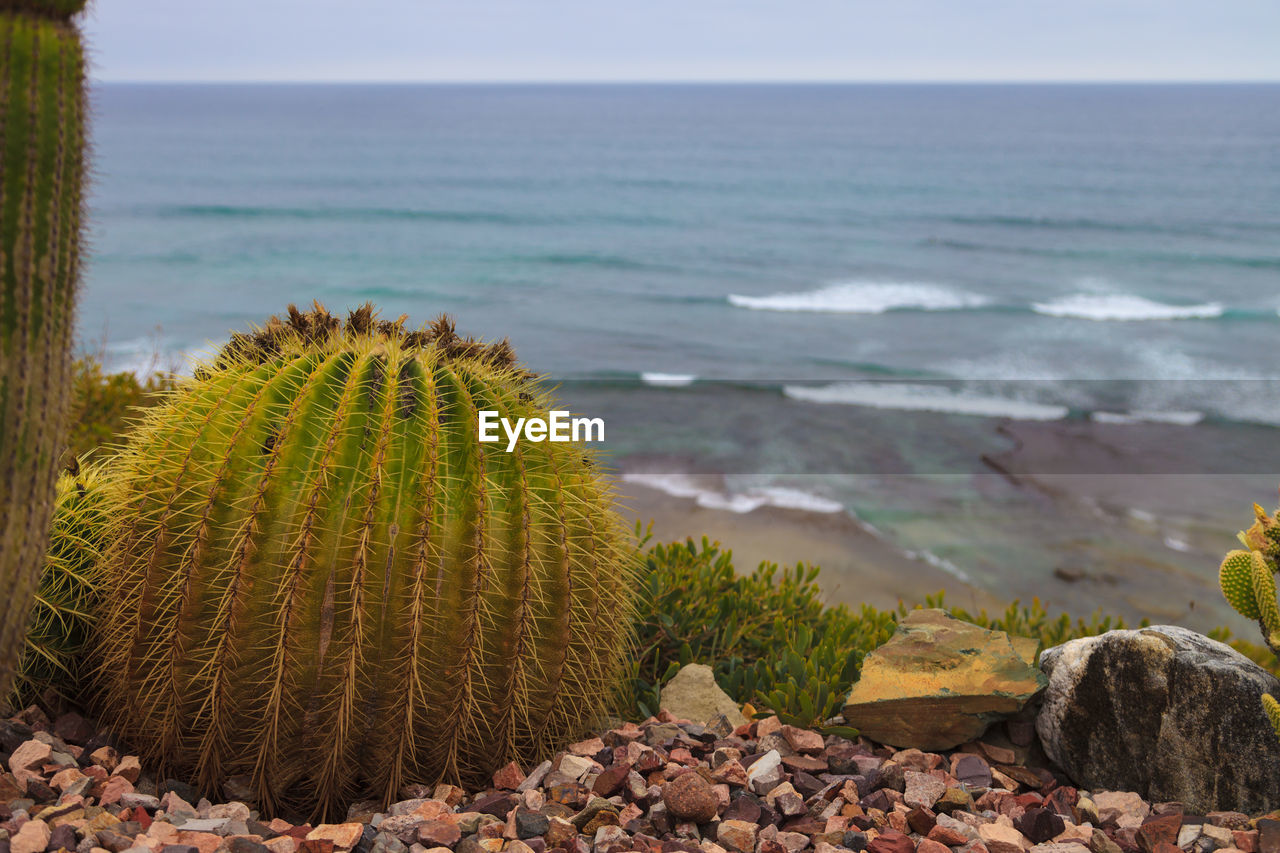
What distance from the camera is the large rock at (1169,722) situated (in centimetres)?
336

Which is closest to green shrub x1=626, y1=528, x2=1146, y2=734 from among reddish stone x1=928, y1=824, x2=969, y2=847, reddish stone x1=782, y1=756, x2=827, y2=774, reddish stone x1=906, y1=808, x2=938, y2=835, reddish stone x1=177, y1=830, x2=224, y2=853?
reddish stone x1=782, y1=756, x2=827, y2=774

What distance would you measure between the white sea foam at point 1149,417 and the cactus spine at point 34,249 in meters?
15.4

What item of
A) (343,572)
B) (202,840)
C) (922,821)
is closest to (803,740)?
(922,821)

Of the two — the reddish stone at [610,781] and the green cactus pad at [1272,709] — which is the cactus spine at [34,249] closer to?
the reddish stone at [610,781]

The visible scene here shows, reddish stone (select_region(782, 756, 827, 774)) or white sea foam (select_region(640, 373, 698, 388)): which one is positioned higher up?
white sea foam (select_region(640, 373, 698, 388))

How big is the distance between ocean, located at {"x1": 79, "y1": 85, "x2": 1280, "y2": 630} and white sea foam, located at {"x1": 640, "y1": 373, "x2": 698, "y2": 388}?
0.41 ft

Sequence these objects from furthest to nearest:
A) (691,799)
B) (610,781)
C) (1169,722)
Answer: (1169,722) < (610,781) < (691,799)

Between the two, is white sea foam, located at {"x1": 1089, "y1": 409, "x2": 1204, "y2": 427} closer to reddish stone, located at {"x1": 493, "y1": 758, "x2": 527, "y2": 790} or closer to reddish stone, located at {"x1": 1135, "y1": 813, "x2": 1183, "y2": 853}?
reddish stone, located at {"x1": 1135, "y1": 813, "x2": 1183, "y2": 853}

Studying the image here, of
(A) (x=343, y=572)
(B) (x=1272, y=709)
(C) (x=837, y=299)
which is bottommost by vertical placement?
(B) (x=1272, y=709)

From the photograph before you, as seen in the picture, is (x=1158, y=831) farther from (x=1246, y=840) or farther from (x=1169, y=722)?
(x=1169, y=722)

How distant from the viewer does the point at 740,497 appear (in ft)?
37.0

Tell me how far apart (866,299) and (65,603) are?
25.1 metres

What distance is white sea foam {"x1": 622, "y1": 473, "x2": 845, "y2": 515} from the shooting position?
1093cm

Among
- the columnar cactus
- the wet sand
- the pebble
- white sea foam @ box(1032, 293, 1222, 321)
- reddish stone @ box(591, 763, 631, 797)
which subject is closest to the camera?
the pebble
